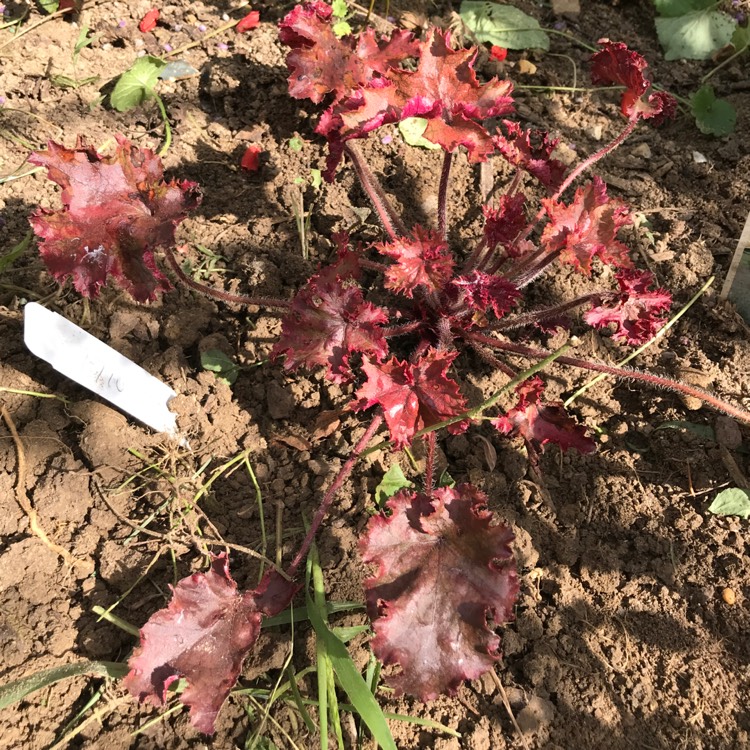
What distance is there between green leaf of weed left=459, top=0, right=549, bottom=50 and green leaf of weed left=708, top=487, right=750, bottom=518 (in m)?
2.42

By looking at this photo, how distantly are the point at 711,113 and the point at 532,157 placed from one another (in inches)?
54.1

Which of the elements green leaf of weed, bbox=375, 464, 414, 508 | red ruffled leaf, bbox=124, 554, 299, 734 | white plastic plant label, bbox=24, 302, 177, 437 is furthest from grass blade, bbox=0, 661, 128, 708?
green leaf of weed, bbox=375, 464, 414, 508

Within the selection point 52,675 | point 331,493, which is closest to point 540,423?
point 331,493

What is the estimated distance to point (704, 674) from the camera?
2139 millimetres

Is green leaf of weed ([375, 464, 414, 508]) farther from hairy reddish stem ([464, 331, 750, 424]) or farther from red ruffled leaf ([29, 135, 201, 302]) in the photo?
red ruffled leaf ([29, 135, 201, 302])

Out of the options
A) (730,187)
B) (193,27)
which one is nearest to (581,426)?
(730,187)

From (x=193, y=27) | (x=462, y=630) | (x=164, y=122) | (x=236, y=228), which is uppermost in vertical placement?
(x=193, y=27)

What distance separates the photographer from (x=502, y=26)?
3518 mm

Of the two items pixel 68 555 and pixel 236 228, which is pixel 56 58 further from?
pixel 68 555

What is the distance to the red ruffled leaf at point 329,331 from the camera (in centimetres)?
221

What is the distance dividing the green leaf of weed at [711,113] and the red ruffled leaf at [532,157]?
1.25m

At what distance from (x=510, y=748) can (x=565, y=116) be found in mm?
2829

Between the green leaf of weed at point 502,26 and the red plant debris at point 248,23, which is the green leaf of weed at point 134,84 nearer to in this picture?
the red plant debris at point 248,23

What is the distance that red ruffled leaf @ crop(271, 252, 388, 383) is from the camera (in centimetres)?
221
